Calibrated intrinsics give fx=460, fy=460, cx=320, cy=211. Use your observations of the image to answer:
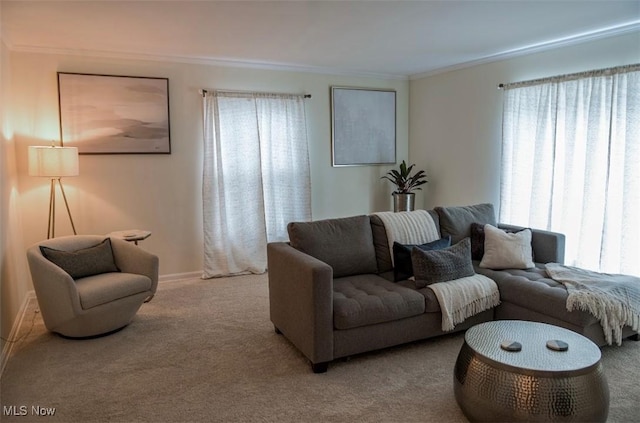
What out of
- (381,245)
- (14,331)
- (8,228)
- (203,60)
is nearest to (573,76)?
(381,245)

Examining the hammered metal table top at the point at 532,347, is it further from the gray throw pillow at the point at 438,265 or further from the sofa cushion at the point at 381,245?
the sofa cushion at the point at 381,245

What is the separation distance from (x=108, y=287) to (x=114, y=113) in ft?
6.61

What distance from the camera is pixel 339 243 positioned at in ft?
11.5

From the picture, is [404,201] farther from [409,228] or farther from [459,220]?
[409,228]

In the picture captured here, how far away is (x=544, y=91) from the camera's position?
452cm

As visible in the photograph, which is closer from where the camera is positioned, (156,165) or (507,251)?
(507,251)

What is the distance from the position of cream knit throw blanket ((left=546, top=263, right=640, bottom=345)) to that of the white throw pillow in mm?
462

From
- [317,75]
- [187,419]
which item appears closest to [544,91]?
[317,75]

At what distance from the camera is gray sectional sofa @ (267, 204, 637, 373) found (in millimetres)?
2873

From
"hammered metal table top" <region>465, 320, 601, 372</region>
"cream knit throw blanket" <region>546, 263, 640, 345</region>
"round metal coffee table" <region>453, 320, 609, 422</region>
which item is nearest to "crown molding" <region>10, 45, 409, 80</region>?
"cream knit throw blanket" <region>546, 263, 640, 345</region>

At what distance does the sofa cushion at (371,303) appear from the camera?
288 cm

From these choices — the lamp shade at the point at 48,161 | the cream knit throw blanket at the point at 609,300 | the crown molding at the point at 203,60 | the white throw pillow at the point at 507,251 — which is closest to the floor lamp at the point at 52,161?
the lamp shade at the point at 48,161

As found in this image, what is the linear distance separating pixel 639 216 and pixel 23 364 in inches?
188

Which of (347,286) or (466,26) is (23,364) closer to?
(347,286)
